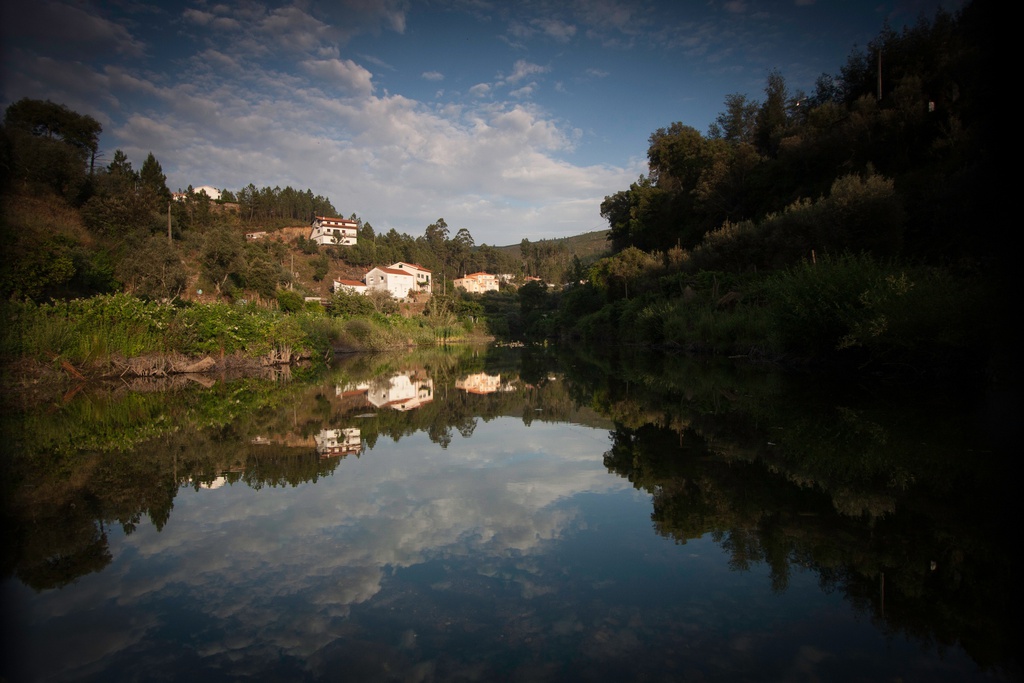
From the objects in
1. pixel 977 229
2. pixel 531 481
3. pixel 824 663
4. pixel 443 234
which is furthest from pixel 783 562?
pixel 443 234

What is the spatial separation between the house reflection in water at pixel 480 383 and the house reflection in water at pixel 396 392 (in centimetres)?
74

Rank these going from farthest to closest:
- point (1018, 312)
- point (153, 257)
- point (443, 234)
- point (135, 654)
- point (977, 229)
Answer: point (443, 234) → point (153, 257) → point (977, 229) → point (1018, 312) → point (135, 654)

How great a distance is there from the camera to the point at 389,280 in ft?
231

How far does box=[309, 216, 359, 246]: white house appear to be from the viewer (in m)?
86.2

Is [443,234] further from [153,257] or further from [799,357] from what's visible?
[799,357]

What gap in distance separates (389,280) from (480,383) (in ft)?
201

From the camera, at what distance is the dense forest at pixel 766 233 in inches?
355

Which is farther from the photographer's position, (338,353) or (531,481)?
(338,353)

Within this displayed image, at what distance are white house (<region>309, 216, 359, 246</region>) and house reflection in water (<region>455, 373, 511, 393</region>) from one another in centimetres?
7637

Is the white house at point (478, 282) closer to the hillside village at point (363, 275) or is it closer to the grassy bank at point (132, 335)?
the hillside village at point (363, 275)

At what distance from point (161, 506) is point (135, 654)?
6.28 ft

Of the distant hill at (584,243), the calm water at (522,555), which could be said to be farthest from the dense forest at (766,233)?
the distant hill at (584,243)

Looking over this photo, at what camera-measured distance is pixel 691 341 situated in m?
19.8

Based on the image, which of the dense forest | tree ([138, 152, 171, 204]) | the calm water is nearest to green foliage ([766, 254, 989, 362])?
the dense forest
